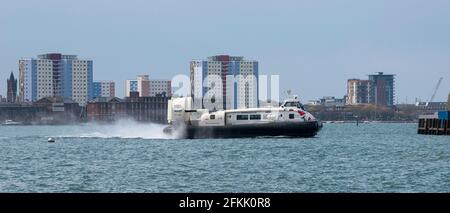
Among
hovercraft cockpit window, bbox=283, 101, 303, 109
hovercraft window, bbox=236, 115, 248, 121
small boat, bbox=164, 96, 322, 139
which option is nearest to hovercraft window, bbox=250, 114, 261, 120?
small boat, bbox=164, 96, 322, 139

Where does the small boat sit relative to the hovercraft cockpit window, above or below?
below

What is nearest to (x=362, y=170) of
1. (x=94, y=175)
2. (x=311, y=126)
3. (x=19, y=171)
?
(x=94, y=175)

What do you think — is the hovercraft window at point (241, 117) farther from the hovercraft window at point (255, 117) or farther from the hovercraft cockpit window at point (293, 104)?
the hovercraft cockpit window at point (293, 104)

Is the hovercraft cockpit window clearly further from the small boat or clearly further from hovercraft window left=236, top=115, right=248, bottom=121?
hovercraft window left=236, top=115, right=248, bottom=121

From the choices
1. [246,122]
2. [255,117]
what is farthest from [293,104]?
[246,122]

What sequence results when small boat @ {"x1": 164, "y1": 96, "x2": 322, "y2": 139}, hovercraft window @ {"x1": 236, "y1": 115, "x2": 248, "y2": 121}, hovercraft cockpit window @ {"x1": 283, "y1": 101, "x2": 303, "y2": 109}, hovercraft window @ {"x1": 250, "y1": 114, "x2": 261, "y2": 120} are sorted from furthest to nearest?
hovercraft cockpit window @ {"x1": 283, "y1": 101, "x2": 303, "y2": 109}
hovercraft window @ {"x1": 236, "y1": 115, "x2": 248, "y2": 121}
hovercraft window @ {"x1": 250, "y1": 114, "x2": 261, "y2": 120}
small boat @ {"x1": 164, "y1": 96, "x2": 322, "y2": 139}

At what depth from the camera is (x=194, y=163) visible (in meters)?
49.0

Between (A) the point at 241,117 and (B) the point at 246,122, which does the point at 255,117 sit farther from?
(A) the point at 241,117

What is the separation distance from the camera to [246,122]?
7956 cm

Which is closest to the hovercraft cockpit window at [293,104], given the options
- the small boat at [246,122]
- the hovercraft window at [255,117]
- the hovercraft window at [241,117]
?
the small boat at [246,122]

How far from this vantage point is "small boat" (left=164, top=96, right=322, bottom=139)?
7825 cm

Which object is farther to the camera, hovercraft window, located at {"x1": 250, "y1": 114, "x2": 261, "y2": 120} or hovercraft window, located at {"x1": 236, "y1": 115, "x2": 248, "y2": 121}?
hovercraft window, located at {"x1": 236, "y1": 115, "x2": 248, "y2": 121}
